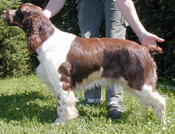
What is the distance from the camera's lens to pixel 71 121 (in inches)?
208

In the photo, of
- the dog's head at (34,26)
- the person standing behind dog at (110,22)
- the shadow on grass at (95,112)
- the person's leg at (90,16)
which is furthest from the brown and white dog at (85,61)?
the person's leg at (90,16)

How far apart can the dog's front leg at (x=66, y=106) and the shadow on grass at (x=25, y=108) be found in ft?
0.70

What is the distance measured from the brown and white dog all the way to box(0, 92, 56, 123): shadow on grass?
49cm

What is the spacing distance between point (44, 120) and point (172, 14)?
12.4 feet

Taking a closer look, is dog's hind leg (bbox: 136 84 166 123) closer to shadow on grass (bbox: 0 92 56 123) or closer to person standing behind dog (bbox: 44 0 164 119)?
person standing behind dog (bbox: 44 0 164 119)

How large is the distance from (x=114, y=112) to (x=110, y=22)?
1145 mm

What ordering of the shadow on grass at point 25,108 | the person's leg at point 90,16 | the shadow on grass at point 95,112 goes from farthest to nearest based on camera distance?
the person's leg at point 90,16, the shadow on grass at point 25,108, the shadow on grass at point 95,112

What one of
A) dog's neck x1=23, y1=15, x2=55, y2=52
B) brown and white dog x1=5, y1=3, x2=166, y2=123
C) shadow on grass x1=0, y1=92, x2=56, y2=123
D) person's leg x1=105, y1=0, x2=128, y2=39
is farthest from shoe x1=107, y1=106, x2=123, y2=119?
dog's neck x1=23, y1=15, x2=55, y2=52

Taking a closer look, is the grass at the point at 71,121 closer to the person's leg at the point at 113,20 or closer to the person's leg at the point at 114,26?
the person's leg at the point at 114,26

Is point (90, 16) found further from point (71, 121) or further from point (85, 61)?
point (71, 121)

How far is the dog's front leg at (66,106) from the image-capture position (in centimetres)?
525

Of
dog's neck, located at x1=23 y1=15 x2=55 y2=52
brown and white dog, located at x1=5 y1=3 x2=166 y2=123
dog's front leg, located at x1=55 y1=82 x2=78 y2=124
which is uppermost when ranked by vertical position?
dog's neck, located at x1=23 y1=15 x2=55 y2=52

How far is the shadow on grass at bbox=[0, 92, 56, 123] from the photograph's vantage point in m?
5.63

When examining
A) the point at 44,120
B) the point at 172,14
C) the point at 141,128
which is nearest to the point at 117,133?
the point at 141,128
